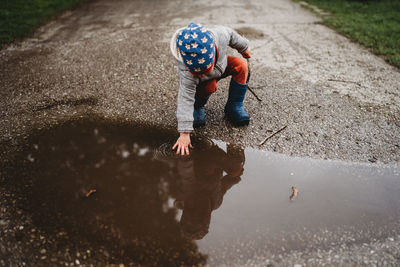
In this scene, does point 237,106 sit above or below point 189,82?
below

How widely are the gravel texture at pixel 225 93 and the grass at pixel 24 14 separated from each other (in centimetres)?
25

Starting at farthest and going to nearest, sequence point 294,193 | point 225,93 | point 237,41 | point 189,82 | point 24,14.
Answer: point 24,14 → point 225,93 → point 237,41 → point 189,82 → point 294,193

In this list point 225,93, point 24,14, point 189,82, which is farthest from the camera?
point 24,14

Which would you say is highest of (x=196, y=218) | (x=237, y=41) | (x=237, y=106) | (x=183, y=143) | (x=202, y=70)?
(x=237, y=41)

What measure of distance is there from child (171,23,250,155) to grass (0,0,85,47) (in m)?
4.22

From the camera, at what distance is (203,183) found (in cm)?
225

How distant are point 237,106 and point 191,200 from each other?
1.13 meters

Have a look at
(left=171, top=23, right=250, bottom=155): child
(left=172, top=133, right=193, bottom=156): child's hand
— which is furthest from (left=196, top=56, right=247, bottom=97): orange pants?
(left=172, top=133, right=193, bottom=156): child's hand

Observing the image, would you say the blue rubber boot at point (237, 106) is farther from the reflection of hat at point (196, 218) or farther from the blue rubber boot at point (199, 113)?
the reflection of hat at point (196, 218)

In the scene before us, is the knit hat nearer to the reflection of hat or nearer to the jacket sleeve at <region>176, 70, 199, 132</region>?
the jacket sleeve at <region>176, 70, 199, 132</region>

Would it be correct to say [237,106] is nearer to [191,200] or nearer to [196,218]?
[191,200]

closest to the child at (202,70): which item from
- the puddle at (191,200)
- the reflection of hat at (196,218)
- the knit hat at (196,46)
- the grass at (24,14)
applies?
the knit hat at (196,46)

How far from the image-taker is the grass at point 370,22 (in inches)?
176

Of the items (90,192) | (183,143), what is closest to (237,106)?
(183,143)
